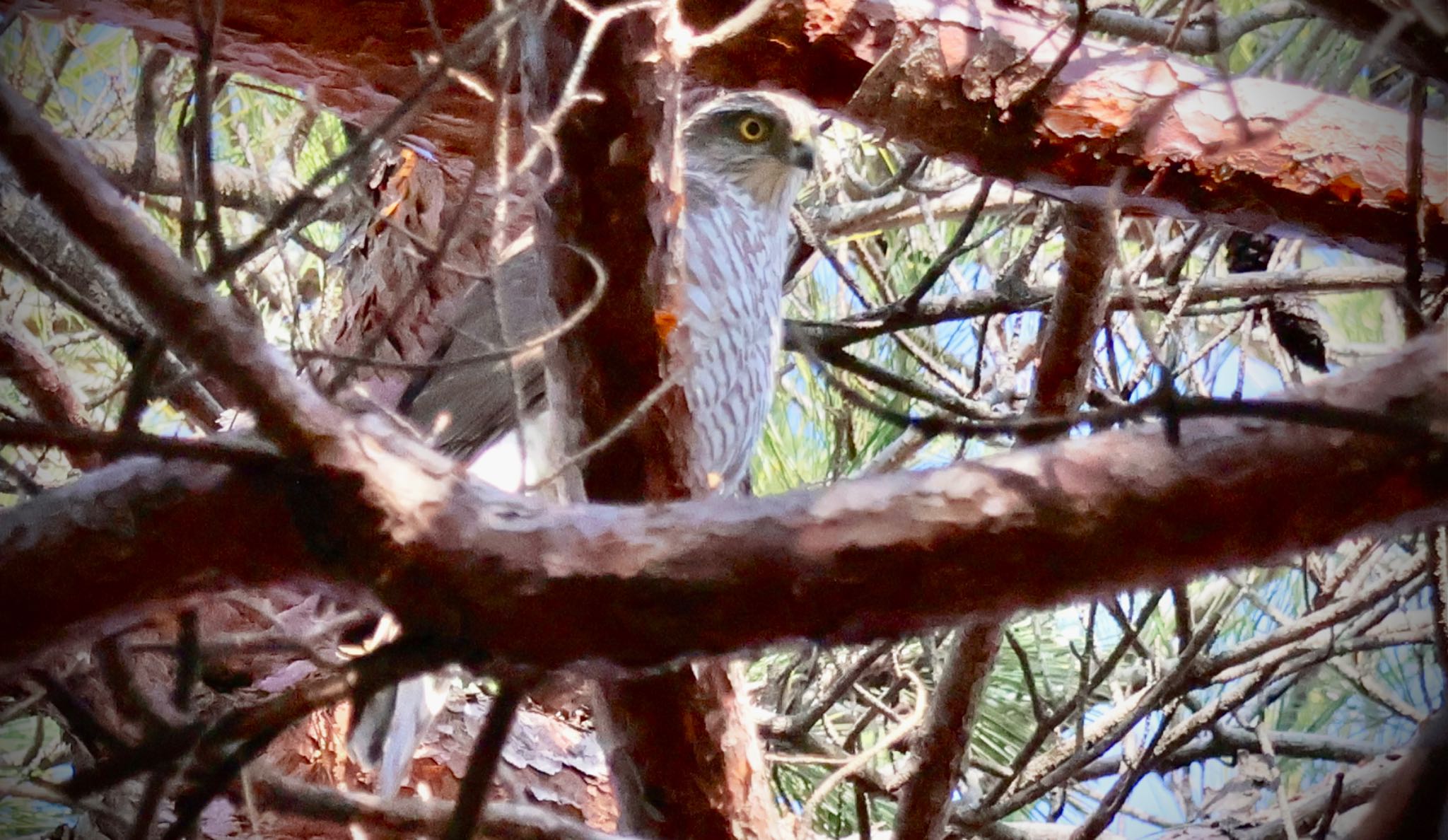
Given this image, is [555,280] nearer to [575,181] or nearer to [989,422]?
[575,181]

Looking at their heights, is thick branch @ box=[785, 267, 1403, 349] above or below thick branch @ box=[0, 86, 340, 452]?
above

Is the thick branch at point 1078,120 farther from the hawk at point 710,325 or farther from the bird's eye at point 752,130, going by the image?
the bird's eye at point 752,130

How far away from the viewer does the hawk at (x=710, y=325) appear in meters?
1.85

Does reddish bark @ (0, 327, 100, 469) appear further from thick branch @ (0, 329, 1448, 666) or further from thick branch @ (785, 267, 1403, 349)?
thick branch @ (785, 267, 1403, 349)

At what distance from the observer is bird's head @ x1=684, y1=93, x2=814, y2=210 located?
7.59ft

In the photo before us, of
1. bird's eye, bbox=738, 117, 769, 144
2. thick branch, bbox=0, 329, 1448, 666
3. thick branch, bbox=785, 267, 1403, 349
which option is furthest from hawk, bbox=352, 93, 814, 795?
thick branch, bbox=0, 329, 1448, 666

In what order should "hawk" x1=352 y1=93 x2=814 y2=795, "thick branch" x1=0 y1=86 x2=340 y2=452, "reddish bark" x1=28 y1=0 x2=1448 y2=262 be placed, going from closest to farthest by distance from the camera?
"thick branch" x1=0 y1=86 x2=340 y2=452 < "reddish bark" x1=28 y1=0 x2=1448 y2=262 < "hawk" x1=352 y1=93 x2=814 y2=795

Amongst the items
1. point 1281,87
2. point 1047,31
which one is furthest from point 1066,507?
point 1047,31

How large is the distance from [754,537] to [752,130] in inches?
65.0

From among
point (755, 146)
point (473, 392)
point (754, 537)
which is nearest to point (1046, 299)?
point (755, 146)

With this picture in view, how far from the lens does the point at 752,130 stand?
2348 millimetres

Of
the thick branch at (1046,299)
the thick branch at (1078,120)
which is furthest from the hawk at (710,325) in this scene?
the thick branch at (1078,120)

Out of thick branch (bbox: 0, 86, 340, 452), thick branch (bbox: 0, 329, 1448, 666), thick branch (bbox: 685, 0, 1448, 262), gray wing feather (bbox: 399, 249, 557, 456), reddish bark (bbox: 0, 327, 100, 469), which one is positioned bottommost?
thick branch (bbox: 0, 329, 1448, 666)

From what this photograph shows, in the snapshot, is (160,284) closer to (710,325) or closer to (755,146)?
(710,325)
